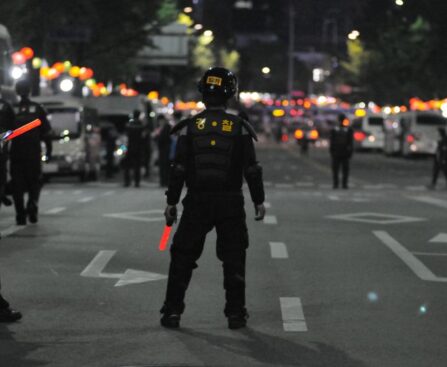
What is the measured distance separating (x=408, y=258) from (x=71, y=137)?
69.6 ft

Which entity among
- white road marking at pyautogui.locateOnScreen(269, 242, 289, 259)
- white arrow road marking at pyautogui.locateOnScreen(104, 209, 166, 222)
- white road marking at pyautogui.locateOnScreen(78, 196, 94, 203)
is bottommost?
white road marking at pyautogui.locateOnScreen(78, 196, 94, 203)

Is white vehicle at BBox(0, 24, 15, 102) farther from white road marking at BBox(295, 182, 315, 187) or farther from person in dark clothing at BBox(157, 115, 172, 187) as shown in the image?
white road marking at BBox(295, 182, 315, 187)

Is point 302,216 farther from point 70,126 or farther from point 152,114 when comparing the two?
point 152,114

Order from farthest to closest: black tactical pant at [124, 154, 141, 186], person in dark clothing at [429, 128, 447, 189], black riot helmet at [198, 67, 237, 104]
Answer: person in dark clothing at [429, 128, 447, 189]
black tactical pant at [124, 154, 141, 186]
black riot helmet at [198, 67, 237, 104]

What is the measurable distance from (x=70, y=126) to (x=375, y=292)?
2398cm

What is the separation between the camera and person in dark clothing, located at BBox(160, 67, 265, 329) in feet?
29.1

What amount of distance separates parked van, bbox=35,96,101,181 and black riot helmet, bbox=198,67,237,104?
2444cm

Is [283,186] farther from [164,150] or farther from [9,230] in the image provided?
[9,230]

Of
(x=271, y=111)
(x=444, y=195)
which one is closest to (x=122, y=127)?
(x=444, y=195)

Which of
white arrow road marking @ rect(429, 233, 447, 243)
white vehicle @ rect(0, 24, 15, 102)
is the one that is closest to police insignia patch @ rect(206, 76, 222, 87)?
white arrow road marking @ rect(429, 233, 447, 243)

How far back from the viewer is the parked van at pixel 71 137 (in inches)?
1320

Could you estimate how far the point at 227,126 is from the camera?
29.1 ft

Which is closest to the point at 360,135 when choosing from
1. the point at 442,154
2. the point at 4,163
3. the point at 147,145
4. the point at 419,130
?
the point at 419,130

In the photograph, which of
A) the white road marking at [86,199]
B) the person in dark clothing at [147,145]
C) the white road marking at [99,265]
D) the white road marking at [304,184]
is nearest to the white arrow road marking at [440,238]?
the white road marking at [99,265]
